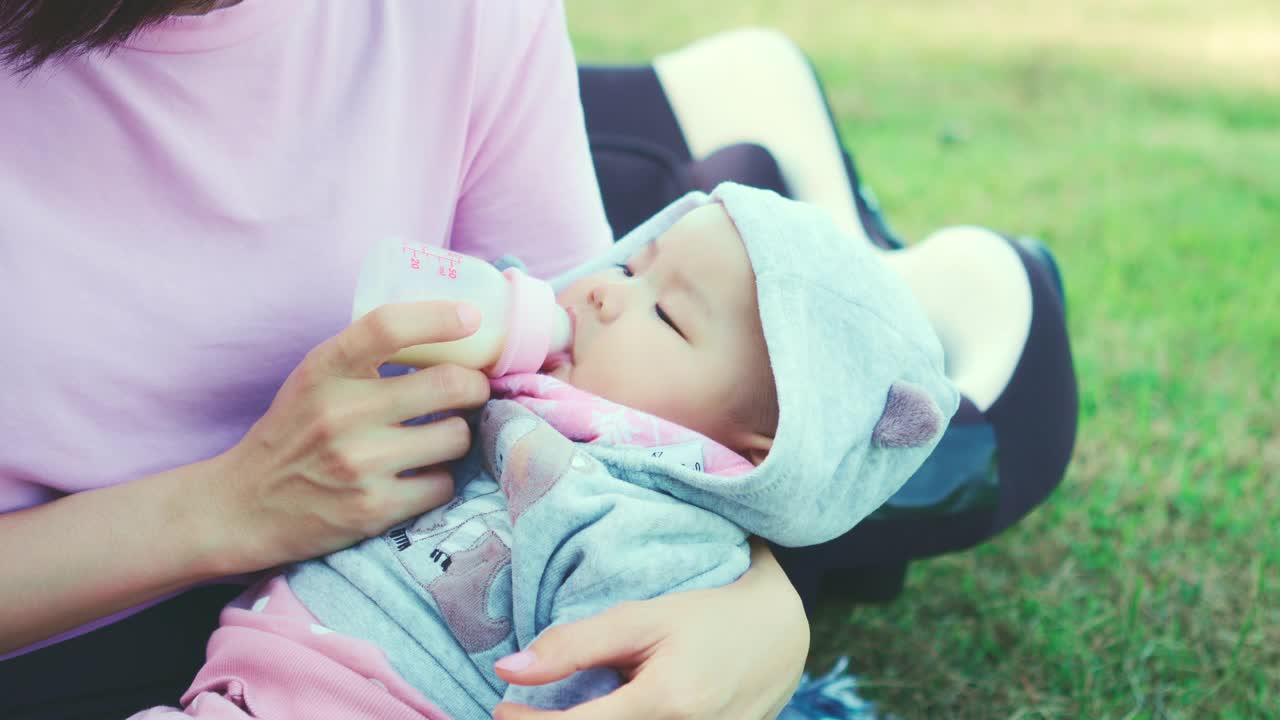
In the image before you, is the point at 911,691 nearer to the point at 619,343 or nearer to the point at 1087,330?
the point at 619,343

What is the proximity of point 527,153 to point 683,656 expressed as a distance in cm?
67

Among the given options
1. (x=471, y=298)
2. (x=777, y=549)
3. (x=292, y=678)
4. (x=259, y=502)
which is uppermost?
(x=471, y=298)

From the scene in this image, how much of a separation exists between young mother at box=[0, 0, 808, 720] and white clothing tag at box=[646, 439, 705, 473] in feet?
0.44

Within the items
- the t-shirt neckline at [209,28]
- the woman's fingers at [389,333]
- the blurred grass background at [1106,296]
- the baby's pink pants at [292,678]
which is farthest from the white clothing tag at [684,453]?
the blurred grass background at [1106,296]

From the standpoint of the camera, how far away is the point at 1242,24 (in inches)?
255

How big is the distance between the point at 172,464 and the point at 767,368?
2.20 feet

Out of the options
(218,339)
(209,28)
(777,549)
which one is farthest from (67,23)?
(777,549)

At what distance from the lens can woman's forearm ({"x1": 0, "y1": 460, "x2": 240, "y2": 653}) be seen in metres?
1.10

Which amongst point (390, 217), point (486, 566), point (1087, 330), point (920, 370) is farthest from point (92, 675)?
point (1087, 330)

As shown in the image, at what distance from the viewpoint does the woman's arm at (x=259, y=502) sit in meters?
1.10

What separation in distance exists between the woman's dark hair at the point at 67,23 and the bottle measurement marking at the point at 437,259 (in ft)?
1.05

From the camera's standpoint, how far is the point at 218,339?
3.82 ft

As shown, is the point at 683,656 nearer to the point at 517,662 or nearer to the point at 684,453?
the point at 517,662

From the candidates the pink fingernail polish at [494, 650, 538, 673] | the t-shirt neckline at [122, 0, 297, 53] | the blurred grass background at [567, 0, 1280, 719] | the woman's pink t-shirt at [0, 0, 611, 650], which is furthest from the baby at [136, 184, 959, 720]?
the blurred grass background at [567, 0, 1280, 719]
